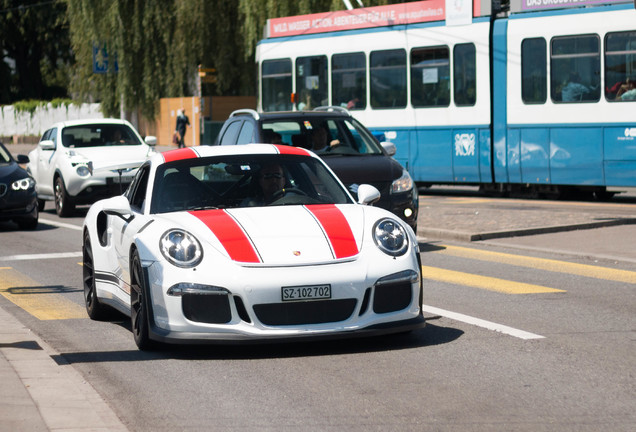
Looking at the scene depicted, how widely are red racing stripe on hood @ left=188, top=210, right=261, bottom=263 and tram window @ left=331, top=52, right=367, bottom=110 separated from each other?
18.0 m

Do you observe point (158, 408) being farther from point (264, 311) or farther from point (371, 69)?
point (371, 69)

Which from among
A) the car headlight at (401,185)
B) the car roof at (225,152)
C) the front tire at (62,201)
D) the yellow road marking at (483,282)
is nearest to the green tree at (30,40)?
the front tire at (62,201)

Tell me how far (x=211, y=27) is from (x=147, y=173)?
30.7 metres

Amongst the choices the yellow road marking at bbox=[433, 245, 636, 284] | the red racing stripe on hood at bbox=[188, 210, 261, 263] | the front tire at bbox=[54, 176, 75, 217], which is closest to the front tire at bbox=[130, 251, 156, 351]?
the red racing stripe on hood at bbox=[188, 210, 261, 263]

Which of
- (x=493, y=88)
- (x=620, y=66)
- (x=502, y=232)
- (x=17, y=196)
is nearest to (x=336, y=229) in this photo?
(x=502, y=232)

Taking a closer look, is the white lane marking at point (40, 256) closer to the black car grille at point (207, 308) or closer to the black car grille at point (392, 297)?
the black car grille at point (207, 308)

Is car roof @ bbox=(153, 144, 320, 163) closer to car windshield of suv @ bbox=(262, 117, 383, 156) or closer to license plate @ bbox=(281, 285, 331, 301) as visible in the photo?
license plate @ bbox=(281, 285, 331, 301)

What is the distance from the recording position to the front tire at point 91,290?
9.46m

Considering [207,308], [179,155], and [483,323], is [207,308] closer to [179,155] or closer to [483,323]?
[179,155]

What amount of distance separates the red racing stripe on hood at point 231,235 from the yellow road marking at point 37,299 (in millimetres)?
2331

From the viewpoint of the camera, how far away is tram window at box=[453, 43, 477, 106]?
23.3 m

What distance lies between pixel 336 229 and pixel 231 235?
0.68 m

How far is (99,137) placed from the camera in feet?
71.1

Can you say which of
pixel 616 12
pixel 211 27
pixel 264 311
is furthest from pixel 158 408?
pixel 211 27
